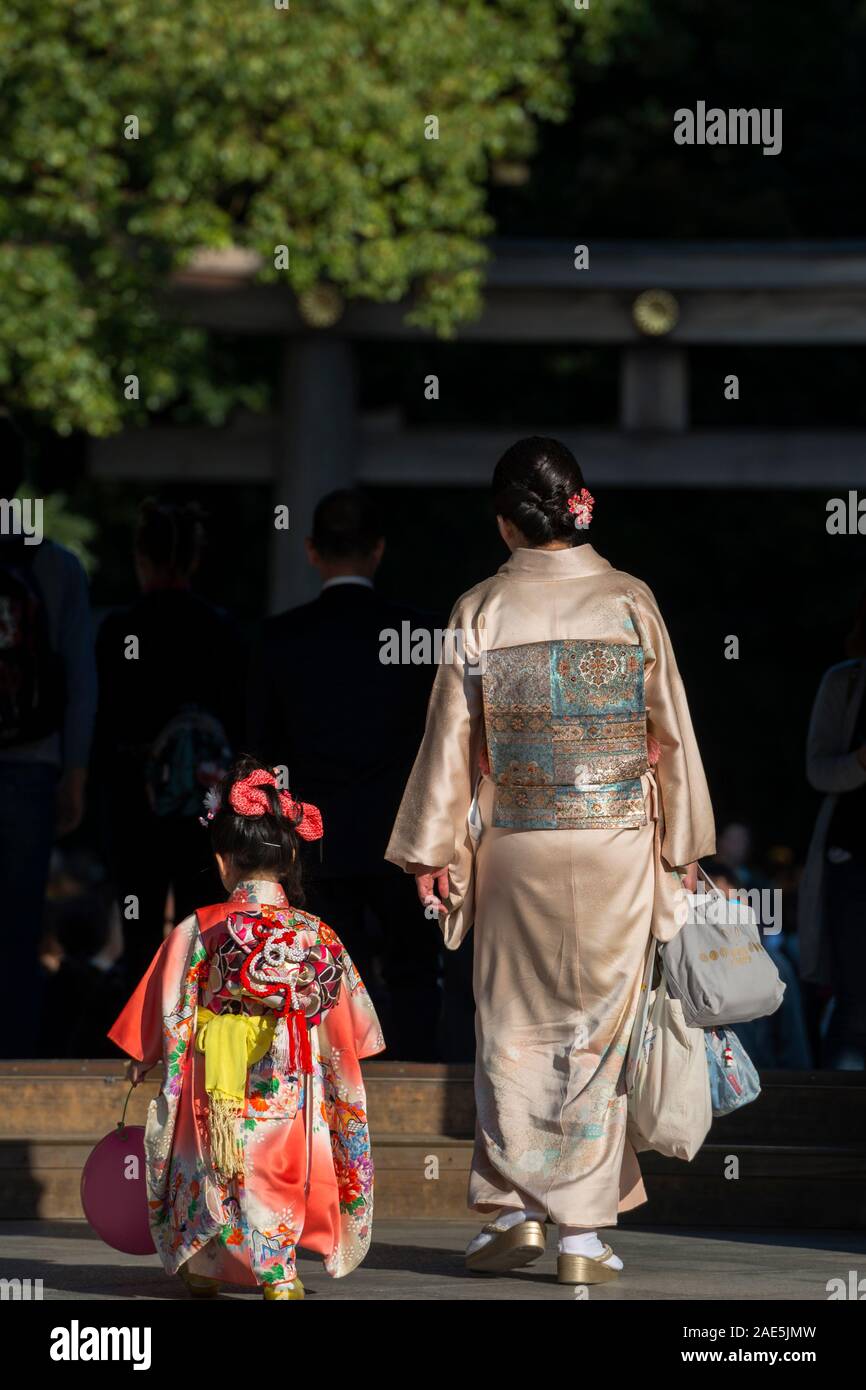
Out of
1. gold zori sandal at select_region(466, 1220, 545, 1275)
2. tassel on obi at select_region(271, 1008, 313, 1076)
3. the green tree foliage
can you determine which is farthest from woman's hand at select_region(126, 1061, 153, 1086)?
the green tree foliage

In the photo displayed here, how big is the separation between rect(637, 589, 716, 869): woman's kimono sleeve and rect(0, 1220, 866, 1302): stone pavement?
0.81 m

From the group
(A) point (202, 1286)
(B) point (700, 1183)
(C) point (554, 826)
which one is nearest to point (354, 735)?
(C) point (554, 826)

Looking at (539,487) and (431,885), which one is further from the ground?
(539,487)

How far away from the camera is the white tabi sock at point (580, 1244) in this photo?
4.18 meters

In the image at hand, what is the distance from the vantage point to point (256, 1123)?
13.3 ft

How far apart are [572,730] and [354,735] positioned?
1.21 meters

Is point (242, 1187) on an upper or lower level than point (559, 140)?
lower

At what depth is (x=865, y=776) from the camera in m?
5.36

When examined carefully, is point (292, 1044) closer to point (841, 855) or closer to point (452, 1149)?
point (452, 1149)

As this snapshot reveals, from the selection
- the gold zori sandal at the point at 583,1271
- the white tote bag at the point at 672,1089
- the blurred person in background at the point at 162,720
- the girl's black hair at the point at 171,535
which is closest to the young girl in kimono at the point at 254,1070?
the gold zori sandal at the point at 583,1271

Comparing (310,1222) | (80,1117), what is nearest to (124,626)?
(80,1117)

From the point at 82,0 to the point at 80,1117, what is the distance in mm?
7624

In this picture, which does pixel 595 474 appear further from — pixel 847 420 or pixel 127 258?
pixel 847 420

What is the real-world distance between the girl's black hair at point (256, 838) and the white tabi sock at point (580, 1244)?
87cm
